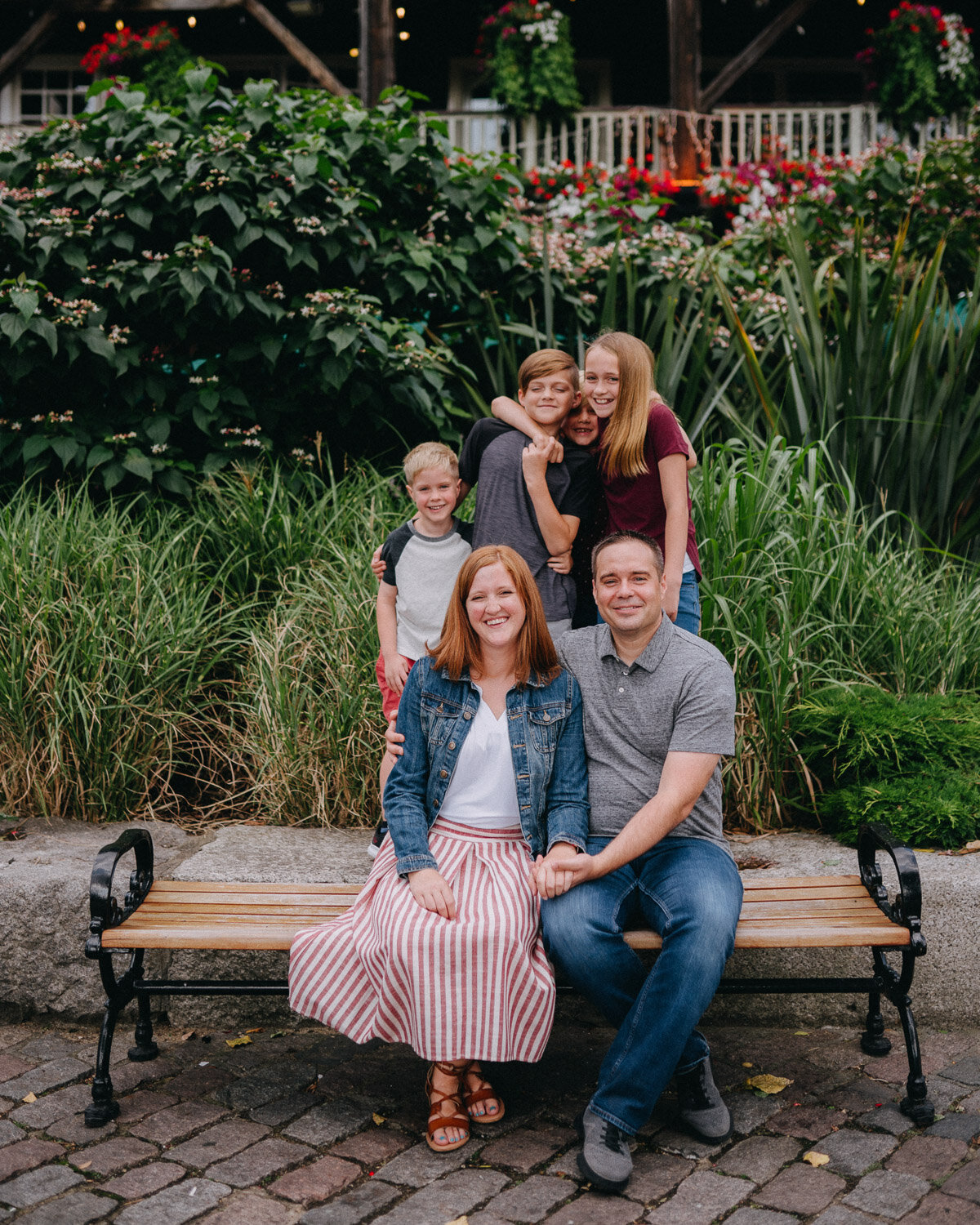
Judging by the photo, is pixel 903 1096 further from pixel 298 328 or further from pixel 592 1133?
pixel 298 328

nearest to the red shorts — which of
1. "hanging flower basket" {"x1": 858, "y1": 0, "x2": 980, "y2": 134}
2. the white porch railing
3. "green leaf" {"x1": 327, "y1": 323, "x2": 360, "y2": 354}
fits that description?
"green leaf" {"x1": 327, "y1": 323, "x2": 360, "y2": 354}

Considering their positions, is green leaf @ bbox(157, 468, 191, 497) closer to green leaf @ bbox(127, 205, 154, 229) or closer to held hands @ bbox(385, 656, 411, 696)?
green leaf @ bbox(127, 205, 154, 229)

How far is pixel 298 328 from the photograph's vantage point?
4992mm

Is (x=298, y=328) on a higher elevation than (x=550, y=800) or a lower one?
higher

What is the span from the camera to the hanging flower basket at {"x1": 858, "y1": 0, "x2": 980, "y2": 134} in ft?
33.7

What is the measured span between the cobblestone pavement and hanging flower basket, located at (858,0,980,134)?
388 inches

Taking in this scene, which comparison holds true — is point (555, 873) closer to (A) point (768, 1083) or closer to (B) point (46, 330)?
(A) point (768, 1083)

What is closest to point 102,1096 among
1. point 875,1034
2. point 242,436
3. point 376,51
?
point 875,1034

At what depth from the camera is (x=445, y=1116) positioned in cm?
247

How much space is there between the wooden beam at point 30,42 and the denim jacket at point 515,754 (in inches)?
422

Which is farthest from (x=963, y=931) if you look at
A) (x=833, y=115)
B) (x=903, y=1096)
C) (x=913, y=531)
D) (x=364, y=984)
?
(x=833, y=115)

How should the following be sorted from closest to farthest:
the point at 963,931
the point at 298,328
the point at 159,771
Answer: the point at 963,931 → the point at 159,771 → the point at 298,328

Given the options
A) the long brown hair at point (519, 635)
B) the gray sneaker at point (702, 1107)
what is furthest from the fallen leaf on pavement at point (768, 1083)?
the long brown hair at point (519, 635)

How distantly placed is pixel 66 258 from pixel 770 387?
323 cm
